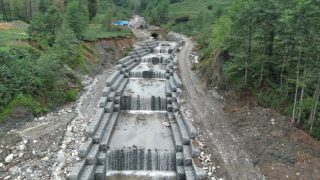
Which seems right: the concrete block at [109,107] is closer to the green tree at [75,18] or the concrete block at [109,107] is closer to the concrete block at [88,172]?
the concrete block at [88,172]

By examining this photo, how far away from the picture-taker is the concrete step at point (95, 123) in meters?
13.6

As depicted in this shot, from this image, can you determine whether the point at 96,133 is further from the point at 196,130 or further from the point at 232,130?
the point at 232,130

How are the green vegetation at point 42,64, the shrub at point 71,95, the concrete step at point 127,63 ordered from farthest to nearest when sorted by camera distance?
the concrete step at point 127,63 → the shrub at point 71,95 → the green vegetation at point 42,64

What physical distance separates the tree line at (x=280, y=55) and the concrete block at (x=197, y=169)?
5958 mm

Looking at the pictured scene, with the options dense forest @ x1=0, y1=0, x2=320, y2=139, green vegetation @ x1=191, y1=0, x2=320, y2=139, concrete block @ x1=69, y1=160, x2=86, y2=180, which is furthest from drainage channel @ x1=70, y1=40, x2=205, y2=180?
green vegetation @ x1=191, y1=0, x2=320, y2=139

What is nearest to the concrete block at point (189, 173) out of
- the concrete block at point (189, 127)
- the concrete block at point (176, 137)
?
the concrete block at point (176, 137)

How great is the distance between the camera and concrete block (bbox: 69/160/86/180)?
10.7 meters

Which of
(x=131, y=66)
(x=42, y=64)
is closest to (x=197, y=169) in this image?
(x=42, y=64)

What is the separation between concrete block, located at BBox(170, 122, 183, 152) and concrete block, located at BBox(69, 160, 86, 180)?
559 cm

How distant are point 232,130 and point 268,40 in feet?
22.5

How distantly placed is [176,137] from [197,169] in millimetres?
3408

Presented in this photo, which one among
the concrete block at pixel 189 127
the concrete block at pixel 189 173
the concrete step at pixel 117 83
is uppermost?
the concrete step at pixel 117 83

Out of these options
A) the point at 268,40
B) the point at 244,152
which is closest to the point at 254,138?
the point at 244,152

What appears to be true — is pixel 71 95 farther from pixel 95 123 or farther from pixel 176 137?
pixel 176 137
